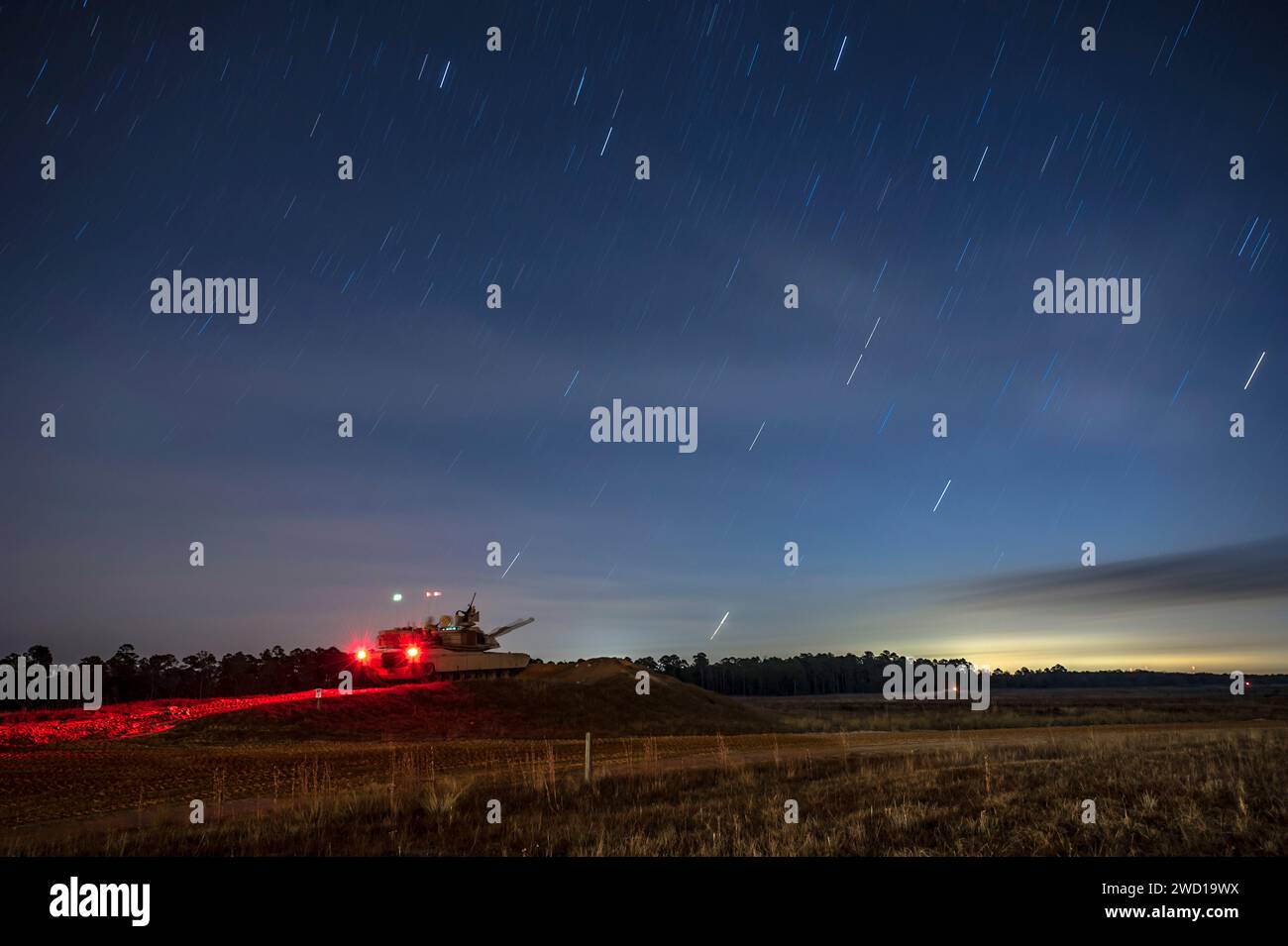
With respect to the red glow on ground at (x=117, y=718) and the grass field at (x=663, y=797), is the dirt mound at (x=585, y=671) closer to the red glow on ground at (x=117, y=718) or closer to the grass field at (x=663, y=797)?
the red glow on ground at (x=117, y=718)

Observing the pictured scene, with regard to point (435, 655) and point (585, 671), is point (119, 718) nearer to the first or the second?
point (435, 655)

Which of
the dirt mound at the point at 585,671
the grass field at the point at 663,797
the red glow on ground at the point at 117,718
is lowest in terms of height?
the dirt mound at the point at 585,671

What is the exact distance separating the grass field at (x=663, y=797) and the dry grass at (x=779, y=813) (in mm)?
61

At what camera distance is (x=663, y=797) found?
17.9 meters

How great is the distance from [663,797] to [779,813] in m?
3.89

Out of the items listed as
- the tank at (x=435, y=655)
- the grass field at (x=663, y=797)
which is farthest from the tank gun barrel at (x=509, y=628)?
the grass field at (x=663, y=797)

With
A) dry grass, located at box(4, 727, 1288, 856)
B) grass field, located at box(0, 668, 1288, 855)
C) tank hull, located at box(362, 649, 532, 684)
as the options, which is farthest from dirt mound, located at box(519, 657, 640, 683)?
dry grass, located at box(4, 727, 1288, 856)

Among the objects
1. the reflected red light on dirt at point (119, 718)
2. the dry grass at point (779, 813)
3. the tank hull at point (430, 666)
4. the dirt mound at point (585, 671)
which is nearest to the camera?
the dry grass at point (779, 813)

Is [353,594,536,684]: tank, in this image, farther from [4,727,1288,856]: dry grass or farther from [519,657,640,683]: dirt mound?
[4,727,1288,856]: dry grass

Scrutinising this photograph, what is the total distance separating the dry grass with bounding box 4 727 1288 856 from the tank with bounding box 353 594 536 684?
1552 inches

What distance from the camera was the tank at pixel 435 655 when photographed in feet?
202

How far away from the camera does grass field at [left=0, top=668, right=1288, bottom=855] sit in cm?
1241

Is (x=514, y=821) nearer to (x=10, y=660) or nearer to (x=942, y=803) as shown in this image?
(x=942, y=803)

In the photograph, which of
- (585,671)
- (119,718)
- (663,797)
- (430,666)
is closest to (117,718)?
(119,718)
